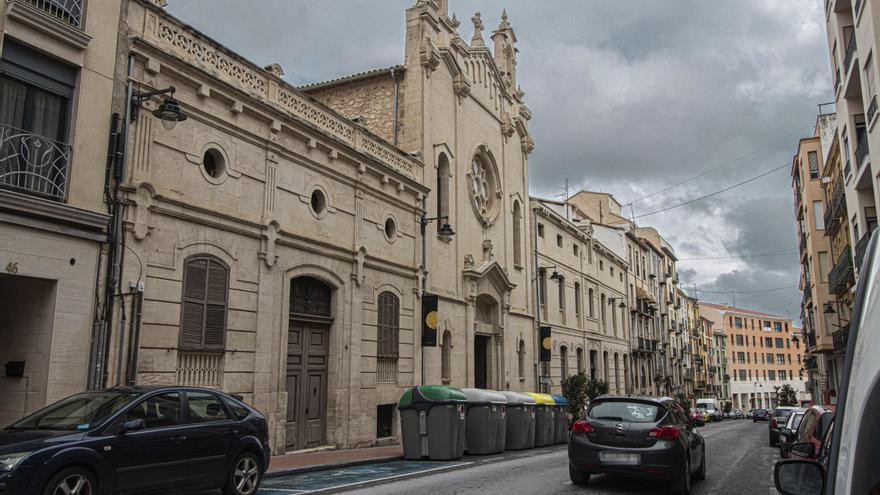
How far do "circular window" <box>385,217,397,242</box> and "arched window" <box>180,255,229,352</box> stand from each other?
7.42 meters

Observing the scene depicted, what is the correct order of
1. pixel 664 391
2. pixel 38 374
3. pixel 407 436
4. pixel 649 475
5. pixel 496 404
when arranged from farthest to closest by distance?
pixel 664 391 < pixel 496 404 < pixel 407 436 < pixel 38 374 < pixel 649 475

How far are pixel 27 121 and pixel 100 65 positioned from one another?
5.72ft

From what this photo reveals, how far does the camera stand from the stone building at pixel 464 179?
82.1 feet

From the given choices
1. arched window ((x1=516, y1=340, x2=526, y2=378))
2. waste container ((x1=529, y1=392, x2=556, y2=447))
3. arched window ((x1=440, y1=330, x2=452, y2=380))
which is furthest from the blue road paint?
arched window ((x1=516, y1=340, x2=526, y2=378))

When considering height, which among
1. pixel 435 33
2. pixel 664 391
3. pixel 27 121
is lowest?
pixel 664 391

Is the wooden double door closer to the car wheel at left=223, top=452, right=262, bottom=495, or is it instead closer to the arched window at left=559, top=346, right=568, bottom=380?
the car wheel at left=223, top=452, right=262, bottom=495

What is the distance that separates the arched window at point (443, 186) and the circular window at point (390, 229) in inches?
147

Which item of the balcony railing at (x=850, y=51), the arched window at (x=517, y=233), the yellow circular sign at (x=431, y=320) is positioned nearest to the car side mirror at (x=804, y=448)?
the yellow circular sign at (x=431, y=320)

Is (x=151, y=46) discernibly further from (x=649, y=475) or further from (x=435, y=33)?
(x=435, y=33)

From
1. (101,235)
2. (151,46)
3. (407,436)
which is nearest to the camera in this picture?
(101,235)

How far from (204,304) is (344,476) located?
4655 millimetres

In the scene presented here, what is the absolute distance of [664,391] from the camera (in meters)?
65.8

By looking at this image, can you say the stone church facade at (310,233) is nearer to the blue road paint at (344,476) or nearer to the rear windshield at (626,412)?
the blue road paint at (344,476)

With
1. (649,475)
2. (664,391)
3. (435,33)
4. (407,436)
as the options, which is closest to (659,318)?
(664,391)
